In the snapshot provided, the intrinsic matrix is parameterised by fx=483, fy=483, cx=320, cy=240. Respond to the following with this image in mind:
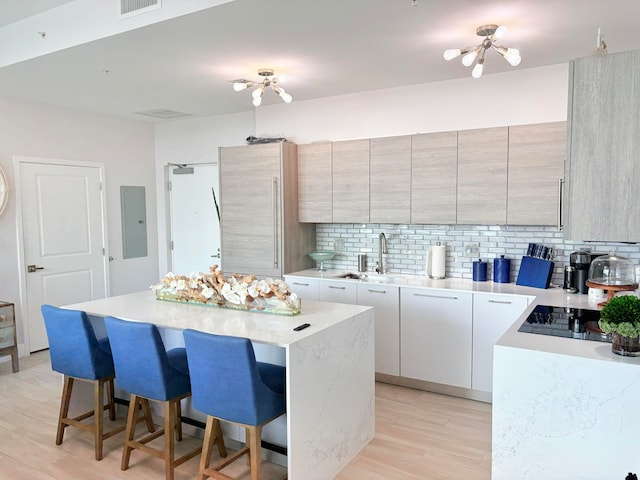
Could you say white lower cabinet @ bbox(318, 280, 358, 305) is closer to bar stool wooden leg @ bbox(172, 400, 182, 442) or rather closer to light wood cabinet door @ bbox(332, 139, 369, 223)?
light wood cabinet door @ bbox(332, 139, 369, 223)

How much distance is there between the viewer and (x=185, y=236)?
6434 mm

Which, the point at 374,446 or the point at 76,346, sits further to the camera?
the point at 374,446

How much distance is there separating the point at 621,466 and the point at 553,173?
2398 millimetres

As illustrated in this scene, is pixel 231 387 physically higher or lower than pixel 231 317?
lower

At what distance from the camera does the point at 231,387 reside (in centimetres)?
245

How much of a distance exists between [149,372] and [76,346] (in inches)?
26.0

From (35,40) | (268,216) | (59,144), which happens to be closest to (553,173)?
(268,216)

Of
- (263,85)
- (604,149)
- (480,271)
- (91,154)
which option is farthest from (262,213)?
(604,149)

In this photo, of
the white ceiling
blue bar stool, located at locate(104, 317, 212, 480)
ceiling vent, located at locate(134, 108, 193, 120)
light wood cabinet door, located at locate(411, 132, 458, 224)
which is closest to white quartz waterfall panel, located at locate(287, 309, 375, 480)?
blue bar stool, located at locate(104, 317, 212, 480)

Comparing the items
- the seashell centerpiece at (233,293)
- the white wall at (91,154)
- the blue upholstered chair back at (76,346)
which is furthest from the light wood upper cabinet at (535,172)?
the white wall at (91,154)

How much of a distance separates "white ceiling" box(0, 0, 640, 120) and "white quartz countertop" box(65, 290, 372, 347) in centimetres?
181

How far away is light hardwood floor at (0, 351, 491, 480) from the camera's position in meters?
2.94

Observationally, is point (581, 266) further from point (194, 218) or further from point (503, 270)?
point (194, 218)

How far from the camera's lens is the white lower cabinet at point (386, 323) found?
4.24 meters
